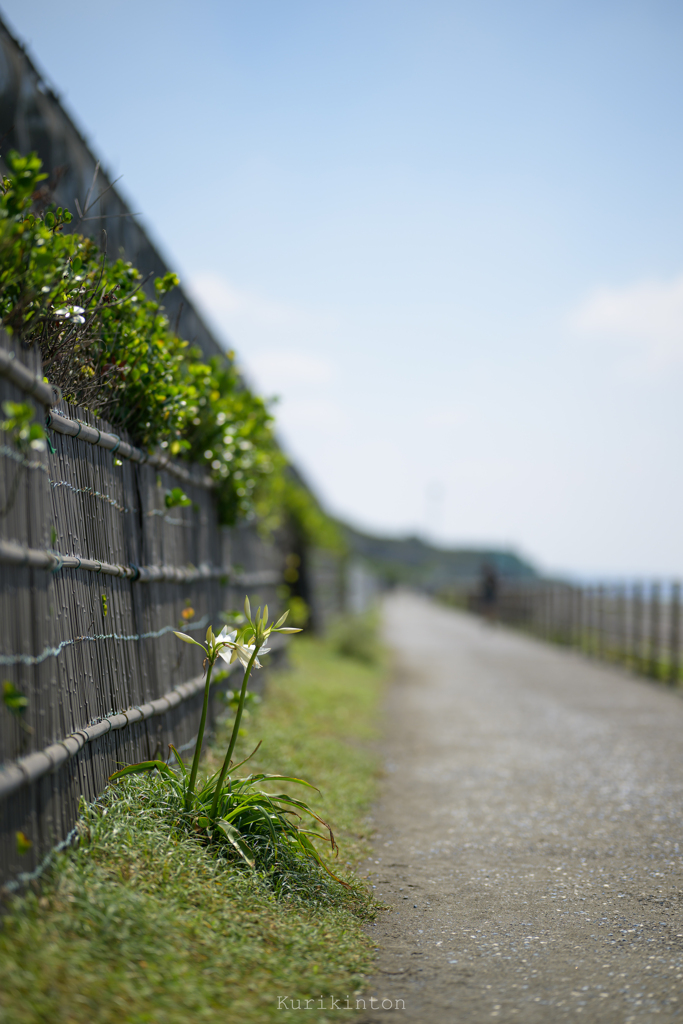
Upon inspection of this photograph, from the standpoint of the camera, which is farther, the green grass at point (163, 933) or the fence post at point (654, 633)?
the fence post at point (654, 633)

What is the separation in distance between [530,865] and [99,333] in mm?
3175

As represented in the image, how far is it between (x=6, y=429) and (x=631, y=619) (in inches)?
469

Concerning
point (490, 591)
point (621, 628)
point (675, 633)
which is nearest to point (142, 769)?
point (675, 633)

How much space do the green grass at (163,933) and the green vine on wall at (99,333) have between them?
5.60 feet

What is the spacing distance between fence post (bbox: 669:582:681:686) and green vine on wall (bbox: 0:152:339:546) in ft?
23.9

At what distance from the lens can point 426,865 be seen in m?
4.08

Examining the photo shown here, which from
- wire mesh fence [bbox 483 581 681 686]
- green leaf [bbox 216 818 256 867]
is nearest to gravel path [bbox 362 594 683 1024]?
green leaf [bbox 216 818 256 867]

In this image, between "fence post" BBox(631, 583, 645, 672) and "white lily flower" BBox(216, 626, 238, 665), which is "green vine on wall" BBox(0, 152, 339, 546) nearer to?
"white lily flower" BBox(216, 626, 238, 665)

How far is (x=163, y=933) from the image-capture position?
2.57 meters

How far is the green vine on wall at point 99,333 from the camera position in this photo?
2.79m

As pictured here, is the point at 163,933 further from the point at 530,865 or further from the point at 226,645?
the point at 530,865

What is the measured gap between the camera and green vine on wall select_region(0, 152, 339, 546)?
2.79 m

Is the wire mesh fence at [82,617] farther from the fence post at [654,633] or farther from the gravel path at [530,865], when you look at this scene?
the fence post at [654,633]


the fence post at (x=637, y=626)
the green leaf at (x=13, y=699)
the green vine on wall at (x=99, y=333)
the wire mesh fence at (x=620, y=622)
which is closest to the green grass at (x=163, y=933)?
the green leaf at (x=13, y=699)
